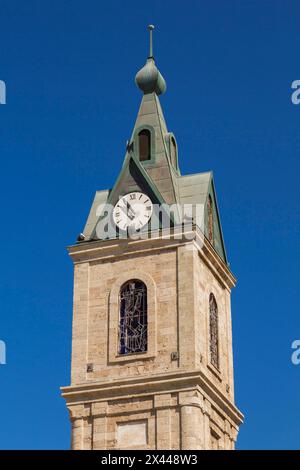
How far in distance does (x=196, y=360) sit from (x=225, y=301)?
649 centimetres

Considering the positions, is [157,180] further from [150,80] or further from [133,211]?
[150,80]

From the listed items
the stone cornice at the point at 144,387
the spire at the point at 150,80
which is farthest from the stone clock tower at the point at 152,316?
the spire at the point at 150,80

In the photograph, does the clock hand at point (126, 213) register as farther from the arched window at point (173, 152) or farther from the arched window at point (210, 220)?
the arched window at point (173, 152)

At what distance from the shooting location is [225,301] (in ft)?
212

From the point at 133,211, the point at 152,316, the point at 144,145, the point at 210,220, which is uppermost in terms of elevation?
the point at 144,145

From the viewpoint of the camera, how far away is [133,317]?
60.6 m

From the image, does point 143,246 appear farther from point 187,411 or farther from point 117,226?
point 187,411

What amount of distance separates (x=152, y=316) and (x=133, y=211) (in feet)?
15.6

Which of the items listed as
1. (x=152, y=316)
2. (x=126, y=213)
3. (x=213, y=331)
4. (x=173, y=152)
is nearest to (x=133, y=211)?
(x=126, y=213)

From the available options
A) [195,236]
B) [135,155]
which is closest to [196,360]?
[195,236]

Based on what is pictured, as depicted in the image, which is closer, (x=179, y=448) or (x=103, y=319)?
(x=179, y=448)
